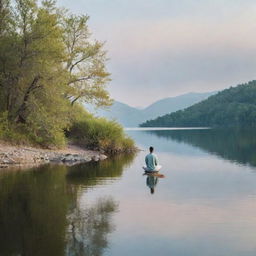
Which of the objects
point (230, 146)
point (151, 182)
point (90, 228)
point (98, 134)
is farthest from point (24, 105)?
point (230, 146)

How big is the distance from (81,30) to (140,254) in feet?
137

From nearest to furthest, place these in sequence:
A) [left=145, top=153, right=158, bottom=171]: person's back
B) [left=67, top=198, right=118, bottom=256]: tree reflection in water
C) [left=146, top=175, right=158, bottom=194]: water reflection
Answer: [left=67, top=198, right=118, bottom=256]: tree reflection in water < [left=146, top=175, right=158, bottom=194]: water reflection < [left=145, top=153, right=158, bottom=171]: person's back

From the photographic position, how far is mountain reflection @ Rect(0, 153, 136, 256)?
11.6m

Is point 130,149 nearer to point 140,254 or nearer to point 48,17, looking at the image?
point 48,17

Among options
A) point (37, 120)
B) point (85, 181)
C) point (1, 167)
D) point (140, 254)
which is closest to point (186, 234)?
point (140, 254)

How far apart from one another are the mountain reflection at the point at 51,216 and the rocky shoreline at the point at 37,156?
7.39 metres

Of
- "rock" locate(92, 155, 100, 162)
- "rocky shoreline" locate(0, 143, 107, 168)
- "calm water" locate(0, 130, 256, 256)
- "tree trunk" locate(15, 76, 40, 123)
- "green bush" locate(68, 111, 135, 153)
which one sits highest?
"tree trunk" locate(15, 76, 40, 123)

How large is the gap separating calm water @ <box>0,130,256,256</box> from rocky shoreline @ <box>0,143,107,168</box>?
19.1 ft

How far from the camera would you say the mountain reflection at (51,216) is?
11555 millimetres

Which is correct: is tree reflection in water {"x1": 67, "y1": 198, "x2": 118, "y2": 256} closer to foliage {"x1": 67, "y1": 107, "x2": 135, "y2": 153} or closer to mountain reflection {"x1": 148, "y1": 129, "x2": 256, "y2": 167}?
mountain reflection {"x1": 148, "y1": 129, "x2": 256, "y2": 167}

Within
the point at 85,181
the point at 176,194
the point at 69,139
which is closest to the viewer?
the point at 176,194

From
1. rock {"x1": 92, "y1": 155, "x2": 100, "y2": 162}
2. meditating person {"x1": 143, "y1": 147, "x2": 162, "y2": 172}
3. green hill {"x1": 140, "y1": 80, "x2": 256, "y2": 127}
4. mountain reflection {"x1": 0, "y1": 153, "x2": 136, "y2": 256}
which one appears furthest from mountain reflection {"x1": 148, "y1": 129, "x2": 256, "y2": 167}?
Result: green hill {"x1": 140, "y1": 80, "x2": 256, "y2": 127}

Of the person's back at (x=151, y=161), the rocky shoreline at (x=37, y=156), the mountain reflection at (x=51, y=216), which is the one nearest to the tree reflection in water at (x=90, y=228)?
the mountain reflection at (x=51, y=216)

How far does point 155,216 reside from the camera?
1542 cm
